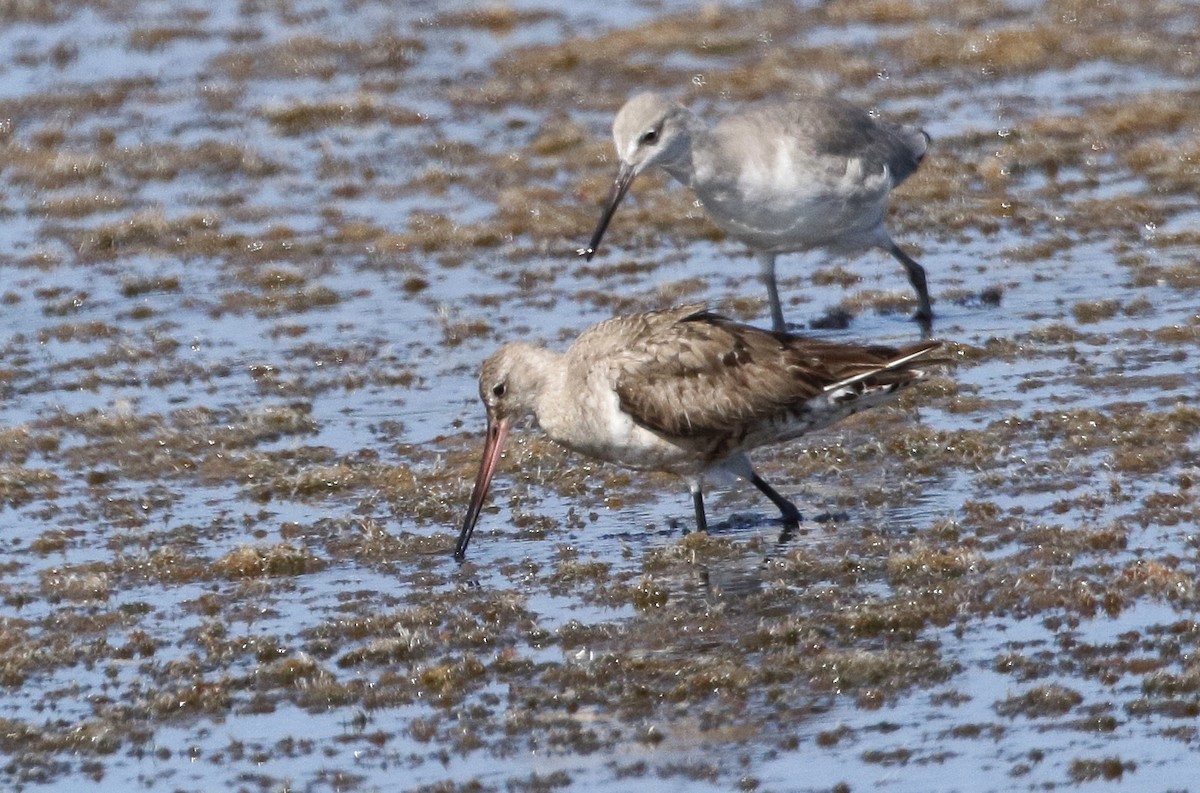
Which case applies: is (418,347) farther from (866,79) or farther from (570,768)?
(866,79)

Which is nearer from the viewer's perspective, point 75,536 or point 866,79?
point 75,536

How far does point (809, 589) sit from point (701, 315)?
63.9 inches

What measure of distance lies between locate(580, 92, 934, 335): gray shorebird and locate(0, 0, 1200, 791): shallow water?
1004 millimetres

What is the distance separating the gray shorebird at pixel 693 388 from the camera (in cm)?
980

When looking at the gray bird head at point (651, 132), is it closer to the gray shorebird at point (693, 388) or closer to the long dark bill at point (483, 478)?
the gray shorebird at point (693, 388)

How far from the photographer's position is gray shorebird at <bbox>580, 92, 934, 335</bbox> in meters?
12.5

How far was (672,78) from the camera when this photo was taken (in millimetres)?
22922

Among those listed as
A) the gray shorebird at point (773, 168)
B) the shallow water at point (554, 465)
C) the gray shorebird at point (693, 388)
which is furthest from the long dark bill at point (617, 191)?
the gray shorebird at point (693, 388)

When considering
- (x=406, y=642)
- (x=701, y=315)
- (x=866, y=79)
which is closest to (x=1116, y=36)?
(x=866, y=79)

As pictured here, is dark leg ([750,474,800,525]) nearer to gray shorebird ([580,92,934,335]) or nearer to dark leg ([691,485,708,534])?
dark leg ([691,485,708,534])

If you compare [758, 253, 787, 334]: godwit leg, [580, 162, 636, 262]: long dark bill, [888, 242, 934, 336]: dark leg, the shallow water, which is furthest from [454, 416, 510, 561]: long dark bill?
[888, 242, 934, 336]: dark leg

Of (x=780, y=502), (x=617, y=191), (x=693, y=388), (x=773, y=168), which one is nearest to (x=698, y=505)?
(x=780, y=502)

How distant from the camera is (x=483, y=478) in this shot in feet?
34.0

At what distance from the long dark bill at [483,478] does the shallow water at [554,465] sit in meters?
0.11
